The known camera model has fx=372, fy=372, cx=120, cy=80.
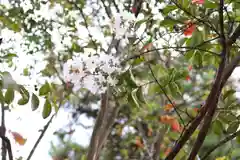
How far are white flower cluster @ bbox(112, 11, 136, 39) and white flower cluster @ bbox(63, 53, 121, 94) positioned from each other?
0.05m

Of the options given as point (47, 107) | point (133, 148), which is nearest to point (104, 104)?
point (47, 107)

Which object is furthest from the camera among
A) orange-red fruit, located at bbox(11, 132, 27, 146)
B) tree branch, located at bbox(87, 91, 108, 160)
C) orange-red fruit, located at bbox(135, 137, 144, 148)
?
orange-red fruit, located at bbox(135, 137, 144, 148)

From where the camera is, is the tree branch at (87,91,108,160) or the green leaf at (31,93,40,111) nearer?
the green leaf at (31,93,40,111)

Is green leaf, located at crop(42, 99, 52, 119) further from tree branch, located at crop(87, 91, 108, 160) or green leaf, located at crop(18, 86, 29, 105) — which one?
tree branch, located at crop(87, 91, 108, 160)

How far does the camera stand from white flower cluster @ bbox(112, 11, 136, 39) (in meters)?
0.66

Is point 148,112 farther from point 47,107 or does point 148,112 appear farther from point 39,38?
point 47,107

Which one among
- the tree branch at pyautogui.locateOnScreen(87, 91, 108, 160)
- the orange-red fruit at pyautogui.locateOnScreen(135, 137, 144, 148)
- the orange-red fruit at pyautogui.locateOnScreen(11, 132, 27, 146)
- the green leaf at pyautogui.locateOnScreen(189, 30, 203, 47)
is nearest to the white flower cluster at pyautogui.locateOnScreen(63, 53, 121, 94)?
the green leaf at pyautogui.locateOnScreen(189, 30, 203, 47)

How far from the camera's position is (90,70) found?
2.11ft

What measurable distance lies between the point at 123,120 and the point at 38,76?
5.23 ft

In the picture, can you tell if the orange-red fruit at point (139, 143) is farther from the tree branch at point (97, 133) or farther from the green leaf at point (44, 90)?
the green leaf at point (44, 90)

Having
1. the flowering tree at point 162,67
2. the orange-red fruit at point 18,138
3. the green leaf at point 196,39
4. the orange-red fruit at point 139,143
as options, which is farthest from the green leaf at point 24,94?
the orange-red fruit at point 139,143

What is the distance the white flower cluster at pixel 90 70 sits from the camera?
0.64 m

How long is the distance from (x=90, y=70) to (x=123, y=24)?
11 centimetres

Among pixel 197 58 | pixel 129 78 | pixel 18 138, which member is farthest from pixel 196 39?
pixel 18 138
